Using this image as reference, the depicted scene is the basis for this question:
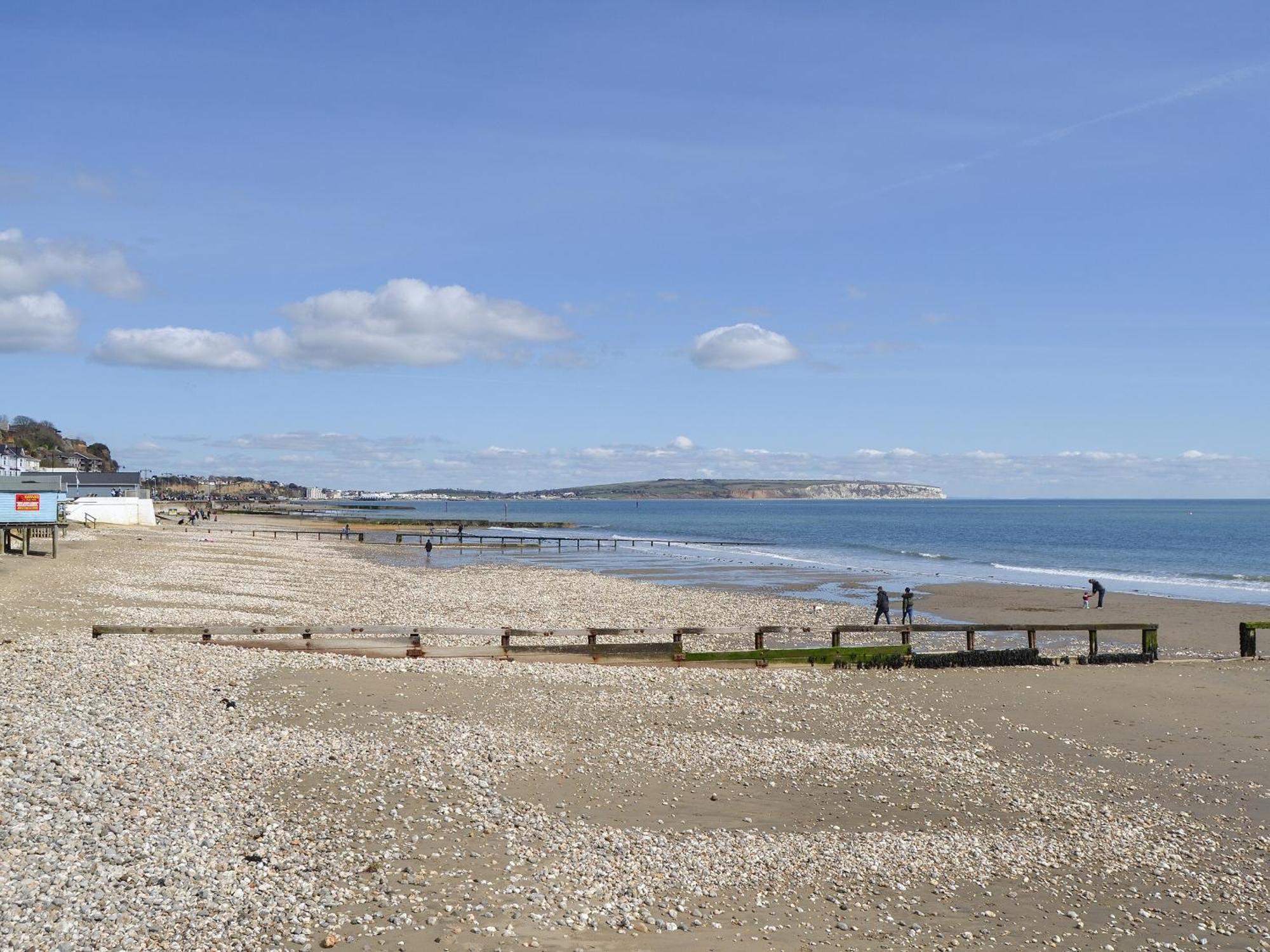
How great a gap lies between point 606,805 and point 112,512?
252 feet

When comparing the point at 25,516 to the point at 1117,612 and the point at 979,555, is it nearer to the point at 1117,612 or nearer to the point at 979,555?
the point at 1117,612

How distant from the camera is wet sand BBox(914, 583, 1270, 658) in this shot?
31.7 meters

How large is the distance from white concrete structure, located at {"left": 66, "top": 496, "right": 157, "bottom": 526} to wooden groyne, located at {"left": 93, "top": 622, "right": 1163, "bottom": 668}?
53581 mm

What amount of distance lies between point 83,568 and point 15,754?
29.7 meters

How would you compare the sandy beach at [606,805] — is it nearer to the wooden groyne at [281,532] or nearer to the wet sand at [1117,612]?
the wet sand at [1117,612]

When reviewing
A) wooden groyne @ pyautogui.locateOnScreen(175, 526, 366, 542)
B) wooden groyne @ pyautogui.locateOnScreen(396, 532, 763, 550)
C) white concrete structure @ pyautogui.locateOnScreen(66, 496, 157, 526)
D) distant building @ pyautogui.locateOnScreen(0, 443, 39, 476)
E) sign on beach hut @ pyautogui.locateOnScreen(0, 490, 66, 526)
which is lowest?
wooden groyne @ pyautogui.locateOnScreen(396, 532, 763, 550)

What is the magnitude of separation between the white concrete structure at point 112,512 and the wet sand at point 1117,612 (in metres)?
58.4

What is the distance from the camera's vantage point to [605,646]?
949 inches

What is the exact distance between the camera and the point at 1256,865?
37.1 feet

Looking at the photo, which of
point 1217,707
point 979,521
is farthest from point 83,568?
point 979,521

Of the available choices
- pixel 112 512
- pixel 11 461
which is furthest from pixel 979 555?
pixel 11 461

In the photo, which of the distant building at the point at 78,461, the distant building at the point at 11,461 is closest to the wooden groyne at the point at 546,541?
the distant building at the point at 11,461

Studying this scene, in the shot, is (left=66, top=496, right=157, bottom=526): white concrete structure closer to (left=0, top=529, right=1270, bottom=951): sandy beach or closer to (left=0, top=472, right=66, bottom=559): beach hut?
(left=0, top=472, right=66, bottom=559): beach hut

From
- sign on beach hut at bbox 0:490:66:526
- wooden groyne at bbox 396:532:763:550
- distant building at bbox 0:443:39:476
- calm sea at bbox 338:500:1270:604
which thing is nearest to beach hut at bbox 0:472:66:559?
sign on beach hut at bbox 0:490:66:526
